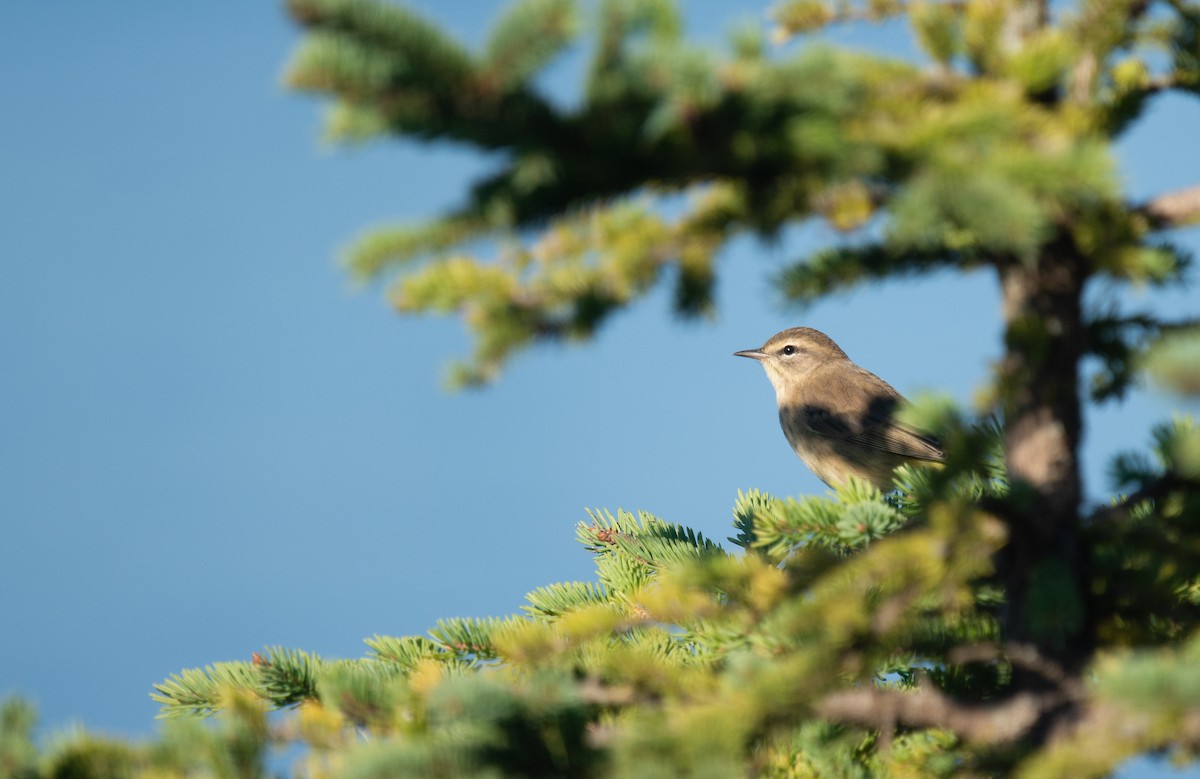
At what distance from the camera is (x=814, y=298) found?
3.06m

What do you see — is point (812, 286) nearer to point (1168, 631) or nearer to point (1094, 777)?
point (1094, 777)

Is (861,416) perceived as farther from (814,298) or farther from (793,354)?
(814,298)

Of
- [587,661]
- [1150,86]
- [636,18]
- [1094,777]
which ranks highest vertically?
[1150,86]

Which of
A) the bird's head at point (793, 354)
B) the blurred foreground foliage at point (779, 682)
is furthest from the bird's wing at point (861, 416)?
the blurred foreground foliage at point (779, 682)

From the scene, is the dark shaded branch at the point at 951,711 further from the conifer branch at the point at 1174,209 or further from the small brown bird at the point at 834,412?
the small brown bird at the point at 834,412

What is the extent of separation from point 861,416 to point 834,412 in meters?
0.24

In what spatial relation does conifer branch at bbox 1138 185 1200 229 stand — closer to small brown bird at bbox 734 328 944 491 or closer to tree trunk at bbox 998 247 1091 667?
tree trunk at bbox 998 247 1091 667

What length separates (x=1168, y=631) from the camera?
3.51 meters

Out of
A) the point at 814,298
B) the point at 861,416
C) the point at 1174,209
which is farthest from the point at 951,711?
the point at 861,416

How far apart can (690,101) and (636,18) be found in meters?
0.21

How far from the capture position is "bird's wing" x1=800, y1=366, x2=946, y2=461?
354 inches

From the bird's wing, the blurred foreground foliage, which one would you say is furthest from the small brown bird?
the blurred foreground foliage

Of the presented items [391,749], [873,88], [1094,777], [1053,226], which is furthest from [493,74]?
[1094,777]

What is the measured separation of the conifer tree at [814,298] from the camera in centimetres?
228
